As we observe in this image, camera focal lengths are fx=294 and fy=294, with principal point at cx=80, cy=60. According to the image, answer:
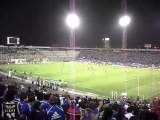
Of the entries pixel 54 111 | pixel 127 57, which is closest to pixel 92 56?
pixel 127 57

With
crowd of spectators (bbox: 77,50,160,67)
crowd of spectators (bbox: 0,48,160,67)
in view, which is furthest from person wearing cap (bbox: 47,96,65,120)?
crowd of spectators (bbox: 77,50,160,67)

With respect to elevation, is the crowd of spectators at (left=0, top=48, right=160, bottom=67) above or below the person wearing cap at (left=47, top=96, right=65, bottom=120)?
above

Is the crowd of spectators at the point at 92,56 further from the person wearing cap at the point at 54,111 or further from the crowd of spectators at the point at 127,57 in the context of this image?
the person wearing cap at the point at 54,111

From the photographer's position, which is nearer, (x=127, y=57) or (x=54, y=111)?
(x=54, y=111)

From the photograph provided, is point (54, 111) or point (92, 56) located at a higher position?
point (92, 56)

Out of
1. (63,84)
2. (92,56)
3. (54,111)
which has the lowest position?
(63,84)

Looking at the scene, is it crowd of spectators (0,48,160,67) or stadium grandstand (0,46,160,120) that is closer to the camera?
stadium grandstand (0,46,160,120)

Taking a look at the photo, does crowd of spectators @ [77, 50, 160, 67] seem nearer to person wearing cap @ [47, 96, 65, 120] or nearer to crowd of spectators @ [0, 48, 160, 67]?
crowd of spectators @ [0, 48, 160, 67]

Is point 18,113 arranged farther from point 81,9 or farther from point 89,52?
point 89,52

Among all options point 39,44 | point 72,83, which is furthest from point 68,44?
point 72,83

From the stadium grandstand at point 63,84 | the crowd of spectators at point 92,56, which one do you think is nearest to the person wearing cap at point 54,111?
the stadium grandstand at point 63,84

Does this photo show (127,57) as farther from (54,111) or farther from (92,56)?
(54,111)

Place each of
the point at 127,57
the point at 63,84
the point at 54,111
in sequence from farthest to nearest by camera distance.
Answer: the point at 127,57, the point at 63,84, the point at 54,111

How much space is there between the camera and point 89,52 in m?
84.8
